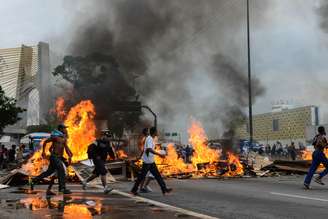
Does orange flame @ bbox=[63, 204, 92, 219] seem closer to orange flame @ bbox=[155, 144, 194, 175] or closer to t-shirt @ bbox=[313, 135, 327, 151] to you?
t-shirt @ bbox=[313, 135, 327, 151]

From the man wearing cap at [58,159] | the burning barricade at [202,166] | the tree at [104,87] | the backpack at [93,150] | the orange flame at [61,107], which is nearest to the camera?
the man wearing cap at [58,159]

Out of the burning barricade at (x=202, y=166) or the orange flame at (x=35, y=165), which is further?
the burning barricade at (x=202, y=166)

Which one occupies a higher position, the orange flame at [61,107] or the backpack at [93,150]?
the orange flame at [61,107]

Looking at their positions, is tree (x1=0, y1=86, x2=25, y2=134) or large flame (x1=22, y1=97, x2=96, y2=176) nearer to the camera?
large flame (x1=22, y1=97, x2=96, y2=176)

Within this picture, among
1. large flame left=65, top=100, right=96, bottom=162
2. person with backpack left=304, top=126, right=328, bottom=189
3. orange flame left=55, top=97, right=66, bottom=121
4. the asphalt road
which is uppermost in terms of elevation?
orange flame left=55, top=97, right=66, bottom=121

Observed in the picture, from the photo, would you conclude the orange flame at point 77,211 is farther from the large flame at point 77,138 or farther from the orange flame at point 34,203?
the large flame at point 77,138

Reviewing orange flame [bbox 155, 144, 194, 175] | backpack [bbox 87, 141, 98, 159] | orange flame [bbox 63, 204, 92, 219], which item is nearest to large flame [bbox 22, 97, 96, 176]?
orange flame [bbox 155, 144, 194, 175]

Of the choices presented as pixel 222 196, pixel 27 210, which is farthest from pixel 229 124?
pixel 27 210

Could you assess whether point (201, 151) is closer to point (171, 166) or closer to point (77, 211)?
point (171, 166)

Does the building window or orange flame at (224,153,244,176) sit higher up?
the building window

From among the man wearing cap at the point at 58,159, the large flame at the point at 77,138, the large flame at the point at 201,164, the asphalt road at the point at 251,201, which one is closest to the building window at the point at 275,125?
the large flame at the point at 77,138

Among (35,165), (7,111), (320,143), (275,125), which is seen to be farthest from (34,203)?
(275,125)

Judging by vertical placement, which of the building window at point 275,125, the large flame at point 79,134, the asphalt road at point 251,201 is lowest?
the asphalt road at point 251,201

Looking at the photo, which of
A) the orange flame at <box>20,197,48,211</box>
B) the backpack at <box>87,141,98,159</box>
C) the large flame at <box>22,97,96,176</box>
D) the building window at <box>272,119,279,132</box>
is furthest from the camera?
the building window at <box>272,119,279,132</box>
